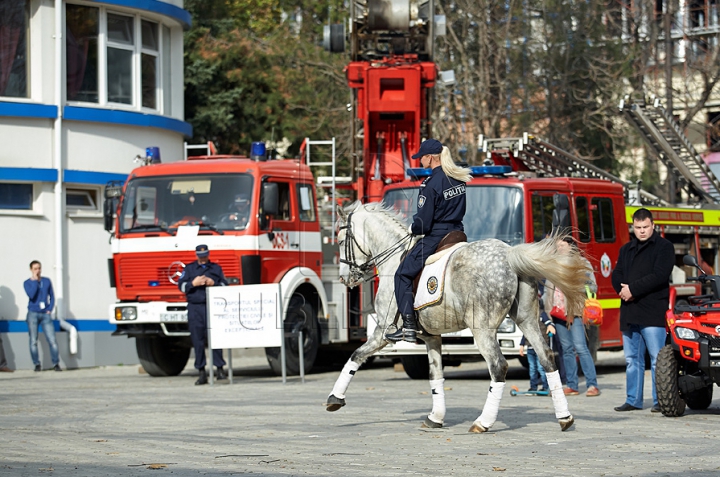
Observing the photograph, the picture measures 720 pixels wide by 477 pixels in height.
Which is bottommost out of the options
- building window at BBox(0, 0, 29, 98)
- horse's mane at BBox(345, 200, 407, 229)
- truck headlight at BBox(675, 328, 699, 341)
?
truck headlight at BBox(675, 328, 699, 341)

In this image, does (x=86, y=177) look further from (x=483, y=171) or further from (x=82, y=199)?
(x=483, y=171)

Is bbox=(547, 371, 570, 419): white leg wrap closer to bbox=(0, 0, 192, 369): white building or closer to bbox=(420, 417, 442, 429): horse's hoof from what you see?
bbox=(420, 417, 442, 429): horse's hoof

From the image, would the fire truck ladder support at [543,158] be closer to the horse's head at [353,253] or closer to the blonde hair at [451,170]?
the horse's head at [353,253]

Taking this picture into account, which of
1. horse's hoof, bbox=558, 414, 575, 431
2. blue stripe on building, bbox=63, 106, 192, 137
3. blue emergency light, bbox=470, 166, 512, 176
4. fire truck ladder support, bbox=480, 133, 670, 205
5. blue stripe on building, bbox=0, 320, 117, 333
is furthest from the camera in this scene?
blue stripe on building, bbox=63, 106, 192, 137

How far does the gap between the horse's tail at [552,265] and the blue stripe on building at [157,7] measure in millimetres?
14794

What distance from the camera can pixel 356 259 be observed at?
1178 centimetres

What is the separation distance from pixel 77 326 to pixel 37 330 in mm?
1236

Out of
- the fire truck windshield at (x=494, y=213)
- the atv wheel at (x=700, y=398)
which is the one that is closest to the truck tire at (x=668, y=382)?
the atv wheel at (x=700, y=398)

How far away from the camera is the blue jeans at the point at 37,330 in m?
21.3

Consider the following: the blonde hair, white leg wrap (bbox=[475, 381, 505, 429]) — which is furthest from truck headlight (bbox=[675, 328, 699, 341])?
the blonde hair

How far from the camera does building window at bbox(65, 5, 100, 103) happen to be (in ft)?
76.3

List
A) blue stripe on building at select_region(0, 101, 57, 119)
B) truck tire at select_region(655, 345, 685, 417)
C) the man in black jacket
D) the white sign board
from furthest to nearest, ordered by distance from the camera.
Answer: blue stripe on building at select_region(0, 101, 57, 119), the white sign board, the man in black jacket, truck tire at select_region(655, 345, 685, 417)

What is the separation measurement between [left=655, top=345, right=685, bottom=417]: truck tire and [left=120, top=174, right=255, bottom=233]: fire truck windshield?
751cm

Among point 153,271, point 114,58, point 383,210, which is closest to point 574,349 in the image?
point 383,210
